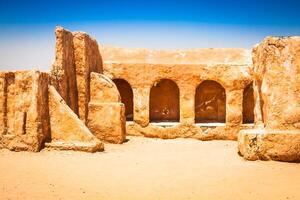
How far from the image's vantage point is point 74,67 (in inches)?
457

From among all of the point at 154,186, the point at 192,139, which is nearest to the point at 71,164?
the point at 154,186

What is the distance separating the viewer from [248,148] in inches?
309

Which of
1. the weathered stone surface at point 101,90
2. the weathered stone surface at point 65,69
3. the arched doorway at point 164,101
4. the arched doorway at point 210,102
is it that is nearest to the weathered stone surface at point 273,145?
the weathered stone surface at point 101,90

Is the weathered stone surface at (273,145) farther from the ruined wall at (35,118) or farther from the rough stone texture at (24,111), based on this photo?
the rough stone texture at (24,111)

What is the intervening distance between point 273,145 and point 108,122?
5.41 metres

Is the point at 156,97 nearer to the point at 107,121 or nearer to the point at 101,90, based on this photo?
the point at 101,90

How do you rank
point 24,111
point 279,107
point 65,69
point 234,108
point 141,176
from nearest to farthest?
point 141,176, point 279,107, point 24,111, point 65,69, point 234,108

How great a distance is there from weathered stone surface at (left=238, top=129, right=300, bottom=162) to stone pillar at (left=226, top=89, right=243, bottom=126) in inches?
213

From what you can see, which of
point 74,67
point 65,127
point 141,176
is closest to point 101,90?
point 74,67

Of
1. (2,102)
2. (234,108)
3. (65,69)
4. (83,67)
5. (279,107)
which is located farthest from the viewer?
(234,108)

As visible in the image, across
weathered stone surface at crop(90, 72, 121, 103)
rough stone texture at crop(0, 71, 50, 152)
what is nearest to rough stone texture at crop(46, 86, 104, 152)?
rough stone texture at crop(0, 71, 50, 152)

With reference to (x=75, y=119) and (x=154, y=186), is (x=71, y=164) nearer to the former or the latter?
(x=75, y=119)

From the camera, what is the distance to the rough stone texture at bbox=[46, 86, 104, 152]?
9289 millimetres

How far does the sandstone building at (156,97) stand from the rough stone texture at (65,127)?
0.09 ft
